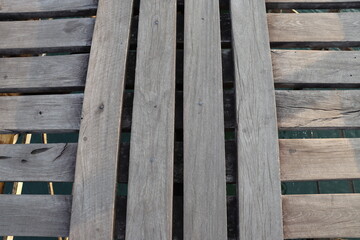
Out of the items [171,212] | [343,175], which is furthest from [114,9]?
[343,175]

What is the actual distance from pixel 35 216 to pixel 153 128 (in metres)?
0.62

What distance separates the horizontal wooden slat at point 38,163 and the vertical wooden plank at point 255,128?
758 millimetres

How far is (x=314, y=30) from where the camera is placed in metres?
1.68

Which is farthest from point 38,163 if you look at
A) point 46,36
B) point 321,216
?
point 321,216

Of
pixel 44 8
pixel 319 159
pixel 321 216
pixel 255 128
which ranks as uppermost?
pixel 44 8

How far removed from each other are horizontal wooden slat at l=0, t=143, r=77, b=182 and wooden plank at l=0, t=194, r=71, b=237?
0.29 feet

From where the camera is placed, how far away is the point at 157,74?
4.90ft

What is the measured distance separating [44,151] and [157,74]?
63 cm

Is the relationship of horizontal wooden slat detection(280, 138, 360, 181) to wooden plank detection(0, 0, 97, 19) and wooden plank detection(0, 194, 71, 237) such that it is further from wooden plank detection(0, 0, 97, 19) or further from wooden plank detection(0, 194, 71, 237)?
wooden plank detection(0, 0, 97, 19)

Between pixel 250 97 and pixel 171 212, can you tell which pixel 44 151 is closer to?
pixel 171 212

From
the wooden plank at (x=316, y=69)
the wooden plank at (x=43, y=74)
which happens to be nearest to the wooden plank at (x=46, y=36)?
the wooden plank at (x=43, y=74)


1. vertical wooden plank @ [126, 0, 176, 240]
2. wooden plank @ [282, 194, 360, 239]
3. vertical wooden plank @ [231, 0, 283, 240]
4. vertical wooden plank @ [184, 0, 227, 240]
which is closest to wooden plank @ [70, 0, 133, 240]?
vertical wooden plank @ [126, 0, 176, 240]

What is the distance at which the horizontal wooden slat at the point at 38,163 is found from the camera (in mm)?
1397

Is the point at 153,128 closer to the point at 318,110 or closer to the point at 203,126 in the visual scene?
the point at 203,126
